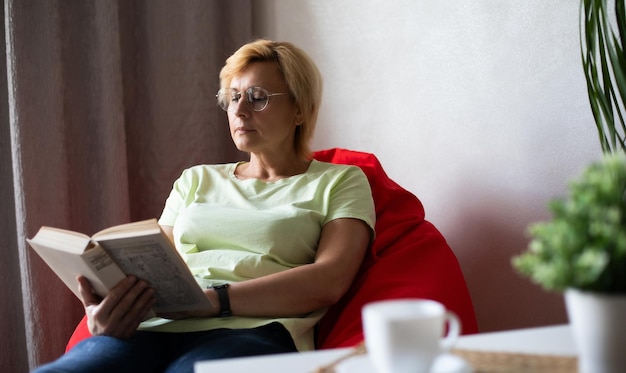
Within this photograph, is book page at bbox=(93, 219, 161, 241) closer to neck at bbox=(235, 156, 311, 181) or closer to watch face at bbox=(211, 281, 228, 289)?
watch face at bbox=(211, 281, 228, 289)

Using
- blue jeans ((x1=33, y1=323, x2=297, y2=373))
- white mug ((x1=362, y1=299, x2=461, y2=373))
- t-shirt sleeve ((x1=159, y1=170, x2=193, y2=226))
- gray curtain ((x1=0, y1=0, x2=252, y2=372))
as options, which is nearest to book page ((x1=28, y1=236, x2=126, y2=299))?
blue jeans ((x1=33, y1=323, x2=297, y2=373))

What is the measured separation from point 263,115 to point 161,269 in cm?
56

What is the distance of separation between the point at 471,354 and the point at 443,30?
1263 millimetres

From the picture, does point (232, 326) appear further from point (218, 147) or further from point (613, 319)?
point (218, 147)

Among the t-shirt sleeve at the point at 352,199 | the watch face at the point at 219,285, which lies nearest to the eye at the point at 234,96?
the t-shirt sleeve at the point at 352,199

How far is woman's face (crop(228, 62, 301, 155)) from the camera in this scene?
1846 mm

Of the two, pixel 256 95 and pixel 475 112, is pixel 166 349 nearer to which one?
pixel 256 95

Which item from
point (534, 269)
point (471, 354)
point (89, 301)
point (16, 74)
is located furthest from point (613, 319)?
point (16, 74)

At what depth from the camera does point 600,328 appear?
74 centimetres

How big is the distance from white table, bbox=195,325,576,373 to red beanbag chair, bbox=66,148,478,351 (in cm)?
49

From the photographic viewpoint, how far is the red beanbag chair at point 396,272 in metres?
1.61

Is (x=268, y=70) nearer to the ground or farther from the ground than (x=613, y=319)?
farther from the ground

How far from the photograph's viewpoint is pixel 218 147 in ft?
8.30

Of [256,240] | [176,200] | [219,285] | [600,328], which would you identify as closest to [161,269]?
[219,285]
